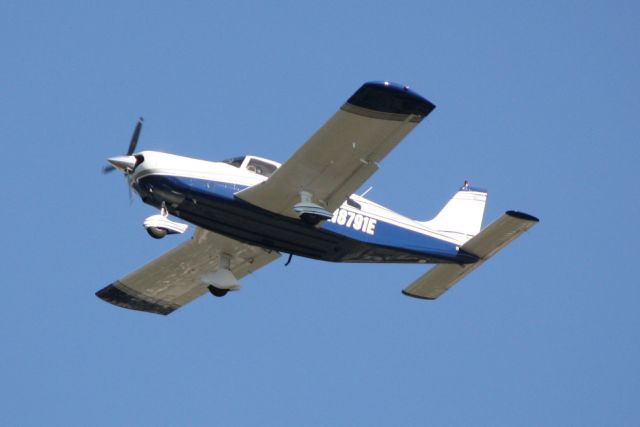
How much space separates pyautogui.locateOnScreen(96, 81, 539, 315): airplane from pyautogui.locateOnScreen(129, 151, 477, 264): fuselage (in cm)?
2

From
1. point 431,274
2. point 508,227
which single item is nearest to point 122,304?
point 431,274

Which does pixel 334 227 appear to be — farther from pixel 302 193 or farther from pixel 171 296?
pixel 171 296

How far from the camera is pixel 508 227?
2536cm

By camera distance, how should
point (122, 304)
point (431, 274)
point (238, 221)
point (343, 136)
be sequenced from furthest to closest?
point (122, 304) → point (431, 274) → point (238, 221) → point (343, 136)

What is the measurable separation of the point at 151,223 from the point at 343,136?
161 inches

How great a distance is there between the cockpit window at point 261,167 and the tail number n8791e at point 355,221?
148cm

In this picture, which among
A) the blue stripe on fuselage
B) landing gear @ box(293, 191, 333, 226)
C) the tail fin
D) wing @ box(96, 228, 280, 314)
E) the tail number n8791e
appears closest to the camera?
landing gear @ box(293, 191, 333, 226)

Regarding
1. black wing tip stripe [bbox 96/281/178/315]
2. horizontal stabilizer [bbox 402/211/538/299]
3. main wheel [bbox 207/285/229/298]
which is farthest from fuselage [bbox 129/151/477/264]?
black wing tip stripe [bbox 96/281/178/315]

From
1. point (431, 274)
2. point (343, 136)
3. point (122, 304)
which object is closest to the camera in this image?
point (343, 136)

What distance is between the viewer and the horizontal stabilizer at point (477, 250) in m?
25.2

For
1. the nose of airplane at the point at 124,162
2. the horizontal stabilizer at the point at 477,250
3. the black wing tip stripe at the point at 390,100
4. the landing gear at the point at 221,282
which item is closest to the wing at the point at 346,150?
the black wing tip stripe at the point at 390,100

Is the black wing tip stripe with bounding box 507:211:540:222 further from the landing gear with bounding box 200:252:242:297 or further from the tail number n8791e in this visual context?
the landing gear with bounding box 200:252:242:297

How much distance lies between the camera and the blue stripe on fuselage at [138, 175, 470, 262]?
23766 millimetres

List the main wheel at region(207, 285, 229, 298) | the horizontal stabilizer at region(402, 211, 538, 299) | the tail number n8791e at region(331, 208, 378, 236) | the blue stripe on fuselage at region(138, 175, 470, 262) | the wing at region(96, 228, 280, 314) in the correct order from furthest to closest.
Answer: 1. the wing at region(96, 228, 280, 314)
2. the main wheel at region(207, 285, 229, 298)
3. the horizontal stabilizer at region(402, 211, 538, 299)
4. the tail number n8791e at region(331, 208, 378, 236)
5. the blue stripe on fuselage at region(138, 175, 470, 262)
